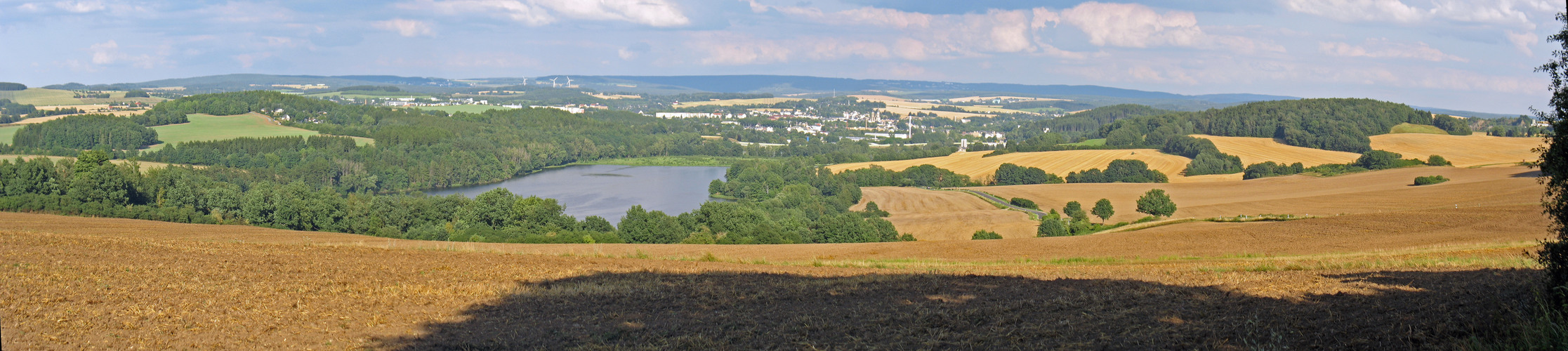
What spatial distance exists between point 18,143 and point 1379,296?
4399 inches

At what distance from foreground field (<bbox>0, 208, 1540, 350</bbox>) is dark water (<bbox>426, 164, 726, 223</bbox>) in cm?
5018

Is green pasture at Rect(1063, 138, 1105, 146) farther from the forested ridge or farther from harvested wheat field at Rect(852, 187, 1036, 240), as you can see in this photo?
harvested wheat field at Rect(852, 187, 1036, 240)

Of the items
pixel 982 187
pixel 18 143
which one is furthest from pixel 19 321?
pixel 18 143

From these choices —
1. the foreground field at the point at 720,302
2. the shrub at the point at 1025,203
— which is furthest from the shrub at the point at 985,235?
the foreground field at the point at 720,302

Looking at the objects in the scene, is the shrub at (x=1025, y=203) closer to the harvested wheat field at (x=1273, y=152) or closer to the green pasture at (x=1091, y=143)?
the harvested wheat field at (x=1273, y=152)

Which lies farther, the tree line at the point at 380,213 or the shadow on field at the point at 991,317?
the tree line at the point at 380,213

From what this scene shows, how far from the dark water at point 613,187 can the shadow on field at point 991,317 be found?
5437 cm

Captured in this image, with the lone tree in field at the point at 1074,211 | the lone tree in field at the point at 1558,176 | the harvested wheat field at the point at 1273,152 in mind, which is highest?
the lone tree in field at the point at 1558,176

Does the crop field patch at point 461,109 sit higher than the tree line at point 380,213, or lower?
higher

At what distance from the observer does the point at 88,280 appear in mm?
12406

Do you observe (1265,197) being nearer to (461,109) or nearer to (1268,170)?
(1268,170)

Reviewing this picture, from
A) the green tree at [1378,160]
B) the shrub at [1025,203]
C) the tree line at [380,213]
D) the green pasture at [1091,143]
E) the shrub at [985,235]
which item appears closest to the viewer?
the tree line at [380,213]

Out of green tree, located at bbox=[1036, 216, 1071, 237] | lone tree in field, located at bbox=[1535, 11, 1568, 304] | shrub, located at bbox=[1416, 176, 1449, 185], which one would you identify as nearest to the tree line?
green tree, located at bbox=[1036, 216, 1071, 237]

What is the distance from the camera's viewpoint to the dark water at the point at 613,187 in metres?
77.1
